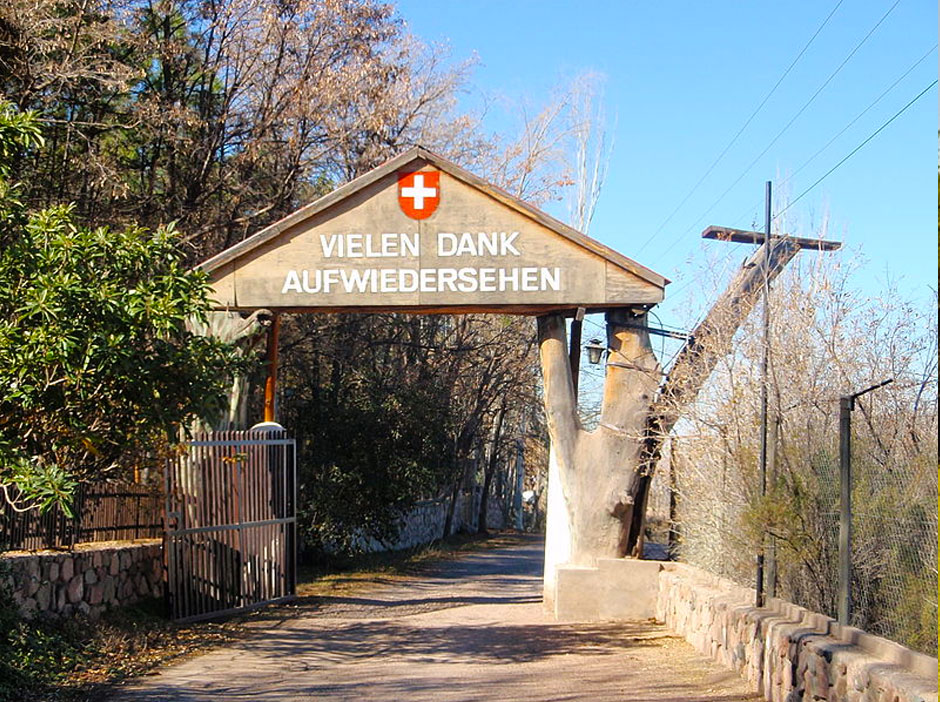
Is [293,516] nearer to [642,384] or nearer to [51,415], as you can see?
[642,384]

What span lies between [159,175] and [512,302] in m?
10.2

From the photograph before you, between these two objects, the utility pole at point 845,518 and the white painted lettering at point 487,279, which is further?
the white painted lettering at point 487,279

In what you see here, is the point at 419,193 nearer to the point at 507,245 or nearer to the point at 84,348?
the point at 507,245

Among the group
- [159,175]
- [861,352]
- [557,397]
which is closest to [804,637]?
[861,352]

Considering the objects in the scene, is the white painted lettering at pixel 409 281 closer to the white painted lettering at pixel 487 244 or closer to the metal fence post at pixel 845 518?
the white painted lettering at pixel 487 244

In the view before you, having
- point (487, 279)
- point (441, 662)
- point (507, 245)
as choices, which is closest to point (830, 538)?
point (441, 662)

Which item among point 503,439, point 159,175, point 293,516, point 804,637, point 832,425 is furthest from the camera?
point 503,439

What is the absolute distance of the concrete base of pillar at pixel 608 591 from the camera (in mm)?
14625

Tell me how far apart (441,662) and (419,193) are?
607 cm

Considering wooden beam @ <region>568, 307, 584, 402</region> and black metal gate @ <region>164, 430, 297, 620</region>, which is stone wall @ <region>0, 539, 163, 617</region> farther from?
wooden beam @ <region>568, 307, 584, 402</region>

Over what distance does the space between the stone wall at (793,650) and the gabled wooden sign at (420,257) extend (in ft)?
13.4

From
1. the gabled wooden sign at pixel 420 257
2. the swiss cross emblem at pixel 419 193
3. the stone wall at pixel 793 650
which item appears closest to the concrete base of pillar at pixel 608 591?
the stone wall at pixel 793 650

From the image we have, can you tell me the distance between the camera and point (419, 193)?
1504cm

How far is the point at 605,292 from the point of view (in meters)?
14.9
